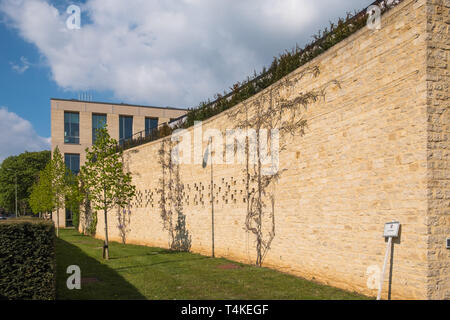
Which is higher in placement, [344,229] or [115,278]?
[344,229]

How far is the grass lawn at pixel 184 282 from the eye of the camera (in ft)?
27.0

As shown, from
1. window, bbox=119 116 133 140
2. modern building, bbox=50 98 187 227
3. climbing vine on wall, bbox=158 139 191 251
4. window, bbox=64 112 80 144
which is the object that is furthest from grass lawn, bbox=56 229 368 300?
window, bbox=119 116 133 140

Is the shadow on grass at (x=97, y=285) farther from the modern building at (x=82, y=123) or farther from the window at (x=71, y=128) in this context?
the window at (x=71, y=128)

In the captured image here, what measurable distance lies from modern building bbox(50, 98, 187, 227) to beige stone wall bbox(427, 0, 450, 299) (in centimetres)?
3471

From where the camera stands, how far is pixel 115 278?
34.7ft

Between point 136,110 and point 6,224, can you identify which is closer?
point 6,224

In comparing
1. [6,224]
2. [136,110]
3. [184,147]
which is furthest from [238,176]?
[136,110]

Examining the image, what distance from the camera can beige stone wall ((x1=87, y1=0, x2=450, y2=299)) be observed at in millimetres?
6590

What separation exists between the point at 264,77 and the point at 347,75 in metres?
4.74

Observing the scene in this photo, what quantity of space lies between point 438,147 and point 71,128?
127 feet

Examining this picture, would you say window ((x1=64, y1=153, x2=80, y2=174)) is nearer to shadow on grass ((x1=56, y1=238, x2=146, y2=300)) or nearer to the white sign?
shadow on grass ((x1=56, y1=238, x2=146, y2=300))
